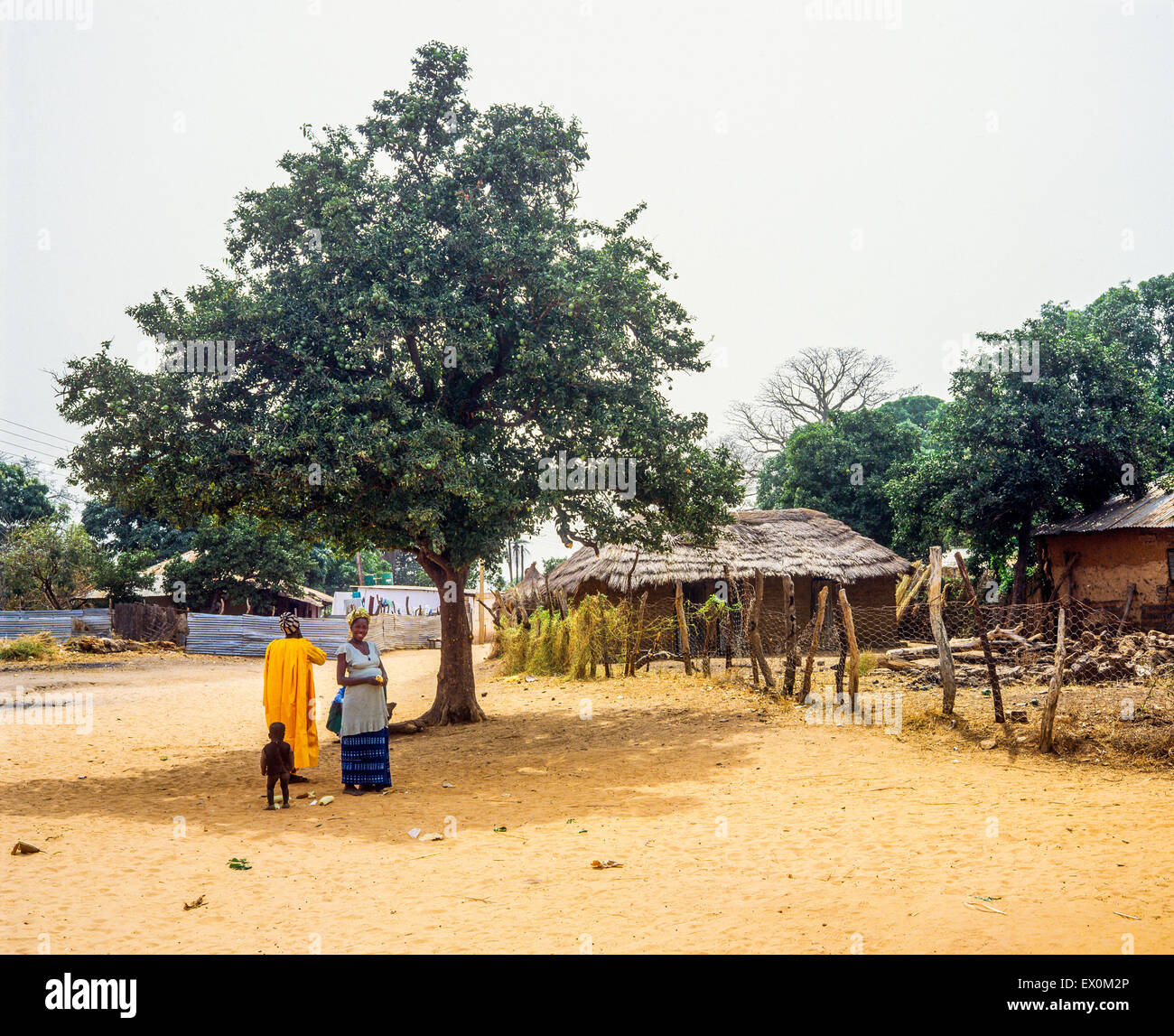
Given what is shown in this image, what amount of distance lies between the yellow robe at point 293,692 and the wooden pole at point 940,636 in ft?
23.8

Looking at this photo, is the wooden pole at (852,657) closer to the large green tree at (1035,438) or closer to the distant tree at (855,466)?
the large green tree at (1035,438)

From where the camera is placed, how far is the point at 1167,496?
1853 cm

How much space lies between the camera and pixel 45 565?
3077cm

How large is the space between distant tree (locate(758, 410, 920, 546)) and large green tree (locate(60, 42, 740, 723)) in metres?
17.5

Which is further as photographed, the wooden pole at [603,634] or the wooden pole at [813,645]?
the wooden pole at [603,634]

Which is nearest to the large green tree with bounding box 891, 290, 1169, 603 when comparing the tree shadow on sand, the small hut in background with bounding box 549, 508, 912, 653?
the small hut in background with bounding box 549, 508, 912, 653

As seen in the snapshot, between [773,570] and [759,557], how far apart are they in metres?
0.71

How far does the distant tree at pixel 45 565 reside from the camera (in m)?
30.7

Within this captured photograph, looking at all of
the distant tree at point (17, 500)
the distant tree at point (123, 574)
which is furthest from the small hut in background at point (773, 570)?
the distant tree at point (17, 500)

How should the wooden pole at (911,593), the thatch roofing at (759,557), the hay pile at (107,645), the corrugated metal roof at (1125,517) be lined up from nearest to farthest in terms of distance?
the corrugated metal roof at (1125,517) < the wooden pole at (911,593) < the thatch roofing at (759,557) < the hay pile at (107,645)

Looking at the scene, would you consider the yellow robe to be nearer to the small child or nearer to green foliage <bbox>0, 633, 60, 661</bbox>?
the small child

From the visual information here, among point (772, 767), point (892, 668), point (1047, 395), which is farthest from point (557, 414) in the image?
point (1047, 395)
